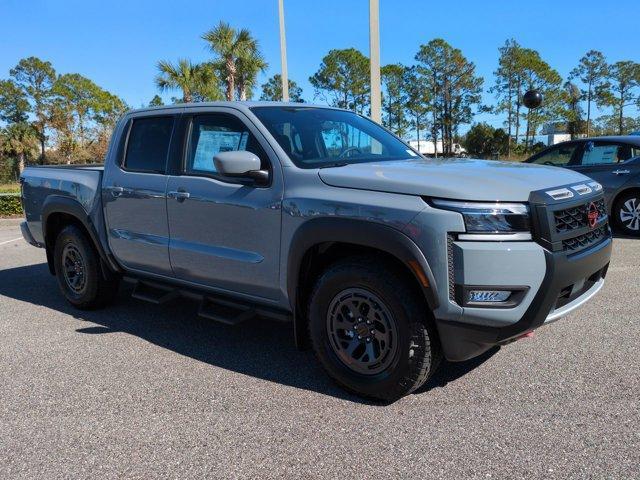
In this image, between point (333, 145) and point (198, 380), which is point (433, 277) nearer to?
point (333, 145)

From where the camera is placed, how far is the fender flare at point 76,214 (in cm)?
515

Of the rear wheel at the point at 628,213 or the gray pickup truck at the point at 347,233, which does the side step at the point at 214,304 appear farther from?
the rear wheel at the point at 628,213

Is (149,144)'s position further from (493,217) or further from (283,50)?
(283,50)

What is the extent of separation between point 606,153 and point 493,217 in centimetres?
712

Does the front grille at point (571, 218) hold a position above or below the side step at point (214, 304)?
above

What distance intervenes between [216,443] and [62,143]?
68181mm

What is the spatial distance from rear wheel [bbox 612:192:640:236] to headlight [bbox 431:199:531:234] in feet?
22.1

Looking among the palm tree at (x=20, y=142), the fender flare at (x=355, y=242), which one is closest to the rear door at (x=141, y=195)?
the fender flare at (x=355, y=242)

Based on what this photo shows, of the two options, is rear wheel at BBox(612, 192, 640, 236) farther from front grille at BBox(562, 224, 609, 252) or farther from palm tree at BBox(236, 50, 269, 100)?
palm tree at BBox(236, 50, 269, 100)

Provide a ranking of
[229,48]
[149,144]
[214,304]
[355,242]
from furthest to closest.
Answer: [229,48], [149,144], [214,304], [355,242]

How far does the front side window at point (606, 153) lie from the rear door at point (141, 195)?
707 centimetres

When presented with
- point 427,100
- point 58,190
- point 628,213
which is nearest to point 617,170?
point 628,213

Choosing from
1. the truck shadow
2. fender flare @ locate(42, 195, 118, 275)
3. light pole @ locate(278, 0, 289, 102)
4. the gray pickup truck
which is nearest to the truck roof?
the gray pickup truck

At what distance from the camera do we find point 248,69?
90.0ft
